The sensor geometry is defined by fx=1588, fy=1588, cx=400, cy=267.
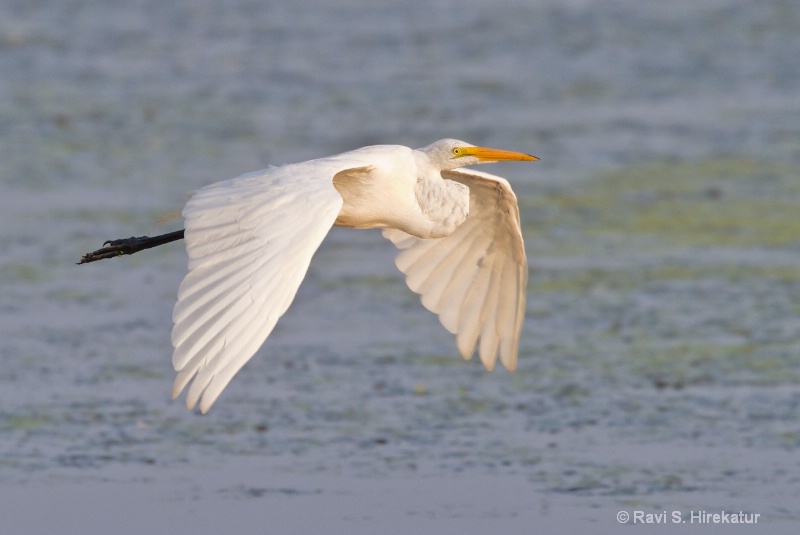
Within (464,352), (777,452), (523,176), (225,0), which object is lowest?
(777,452)

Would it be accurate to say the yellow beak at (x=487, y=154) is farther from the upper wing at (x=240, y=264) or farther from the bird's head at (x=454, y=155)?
the upper wing at (x=240, y=264)

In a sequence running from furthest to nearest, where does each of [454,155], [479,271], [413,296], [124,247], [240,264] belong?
[413,296] → [124,247] → [479,271] → [454,155] → [240,264]

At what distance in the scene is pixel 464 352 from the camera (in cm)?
713

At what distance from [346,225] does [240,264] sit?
6.14ft

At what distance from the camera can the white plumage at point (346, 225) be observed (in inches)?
184

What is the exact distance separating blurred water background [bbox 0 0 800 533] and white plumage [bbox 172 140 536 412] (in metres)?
0.72

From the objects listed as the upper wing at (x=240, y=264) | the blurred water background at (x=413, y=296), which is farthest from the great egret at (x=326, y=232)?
the blurred water background at (x=413, y=296)

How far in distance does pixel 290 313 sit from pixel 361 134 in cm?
403

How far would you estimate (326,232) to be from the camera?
505cm

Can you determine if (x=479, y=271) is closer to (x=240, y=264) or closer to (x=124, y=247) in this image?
(x=124, y=247)

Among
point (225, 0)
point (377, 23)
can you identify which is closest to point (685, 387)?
point (377, 23)

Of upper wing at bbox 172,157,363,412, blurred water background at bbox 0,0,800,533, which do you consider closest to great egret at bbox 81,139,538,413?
upper wing at bbox 172,157,363,412

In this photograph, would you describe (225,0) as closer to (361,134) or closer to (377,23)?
(377,23)

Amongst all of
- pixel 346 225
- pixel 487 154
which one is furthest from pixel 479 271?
pixel 346 225
